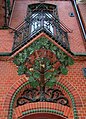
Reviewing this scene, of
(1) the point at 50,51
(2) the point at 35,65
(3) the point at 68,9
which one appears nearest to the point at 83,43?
(1) the point at 50,51

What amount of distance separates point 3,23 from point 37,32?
8.05 feet

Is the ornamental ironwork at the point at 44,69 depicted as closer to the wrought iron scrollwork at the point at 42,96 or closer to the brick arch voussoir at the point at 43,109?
the wrought iron scrollwork at the point at 42,96

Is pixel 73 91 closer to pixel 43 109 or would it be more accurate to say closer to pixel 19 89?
pixel 43 109

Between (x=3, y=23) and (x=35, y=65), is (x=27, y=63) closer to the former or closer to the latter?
(x=35, y=65)

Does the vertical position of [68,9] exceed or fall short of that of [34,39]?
it exceeds it

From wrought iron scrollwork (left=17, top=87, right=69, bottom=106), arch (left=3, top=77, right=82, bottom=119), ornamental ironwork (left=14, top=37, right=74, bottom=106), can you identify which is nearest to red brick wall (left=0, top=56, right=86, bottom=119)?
arch (left=3, top=77, right=82, bottom=119)

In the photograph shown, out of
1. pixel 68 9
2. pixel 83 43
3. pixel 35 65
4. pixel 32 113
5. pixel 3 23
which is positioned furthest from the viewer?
pixel 68 9

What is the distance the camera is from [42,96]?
5707mm

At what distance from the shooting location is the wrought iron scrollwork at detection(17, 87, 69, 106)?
5.71 m

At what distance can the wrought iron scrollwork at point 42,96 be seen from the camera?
5.71m

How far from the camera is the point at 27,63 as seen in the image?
19.7 feet

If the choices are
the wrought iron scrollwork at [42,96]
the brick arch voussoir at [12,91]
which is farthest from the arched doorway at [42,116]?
the brick arch voussoir at [12,91]

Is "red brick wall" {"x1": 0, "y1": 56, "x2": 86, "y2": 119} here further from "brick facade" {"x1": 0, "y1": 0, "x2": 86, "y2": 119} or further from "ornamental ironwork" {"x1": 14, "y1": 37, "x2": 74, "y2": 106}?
"ornamental ironwork" {"x1": 14, "y1": 37, "x2": 74, "y2": 106}

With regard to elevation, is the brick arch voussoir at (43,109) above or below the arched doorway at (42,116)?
above
